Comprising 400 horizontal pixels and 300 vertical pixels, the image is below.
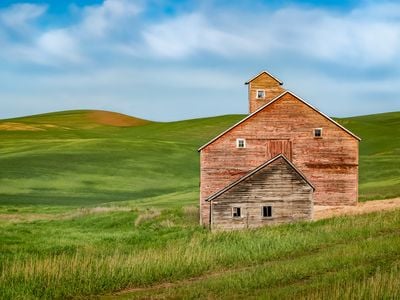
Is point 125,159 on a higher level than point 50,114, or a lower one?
lower

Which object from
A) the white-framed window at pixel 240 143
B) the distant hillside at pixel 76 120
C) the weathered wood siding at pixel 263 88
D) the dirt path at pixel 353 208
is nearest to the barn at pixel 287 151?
the white-framed window at pixel 240 143

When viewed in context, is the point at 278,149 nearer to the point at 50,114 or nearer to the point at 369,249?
the point at 369,249

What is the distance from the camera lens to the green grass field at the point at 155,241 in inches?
619

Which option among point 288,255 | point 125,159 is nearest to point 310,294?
point 288,255

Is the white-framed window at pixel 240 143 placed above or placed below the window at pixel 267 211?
above

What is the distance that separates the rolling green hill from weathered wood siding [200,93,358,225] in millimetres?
4101

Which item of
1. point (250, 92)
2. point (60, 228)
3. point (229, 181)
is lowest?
point (60, 228)

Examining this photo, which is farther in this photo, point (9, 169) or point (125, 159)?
point (125, 159)

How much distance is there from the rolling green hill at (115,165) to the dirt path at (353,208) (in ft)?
12.4

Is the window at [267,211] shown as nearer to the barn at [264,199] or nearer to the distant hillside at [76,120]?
the barn at [264,199]

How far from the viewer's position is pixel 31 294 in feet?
51.1

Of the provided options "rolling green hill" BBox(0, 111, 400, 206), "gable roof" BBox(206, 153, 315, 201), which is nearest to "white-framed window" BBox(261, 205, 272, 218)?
"gable roof" BBox(206, 153, 315, 201)

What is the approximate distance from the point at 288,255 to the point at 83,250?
7986 millimetres

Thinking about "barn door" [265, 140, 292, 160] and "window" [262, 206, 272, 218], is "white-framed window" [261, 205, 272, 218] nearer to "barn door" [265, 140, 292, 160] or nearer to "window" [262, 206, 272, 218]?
"window" [262, 206, 272, 218]
